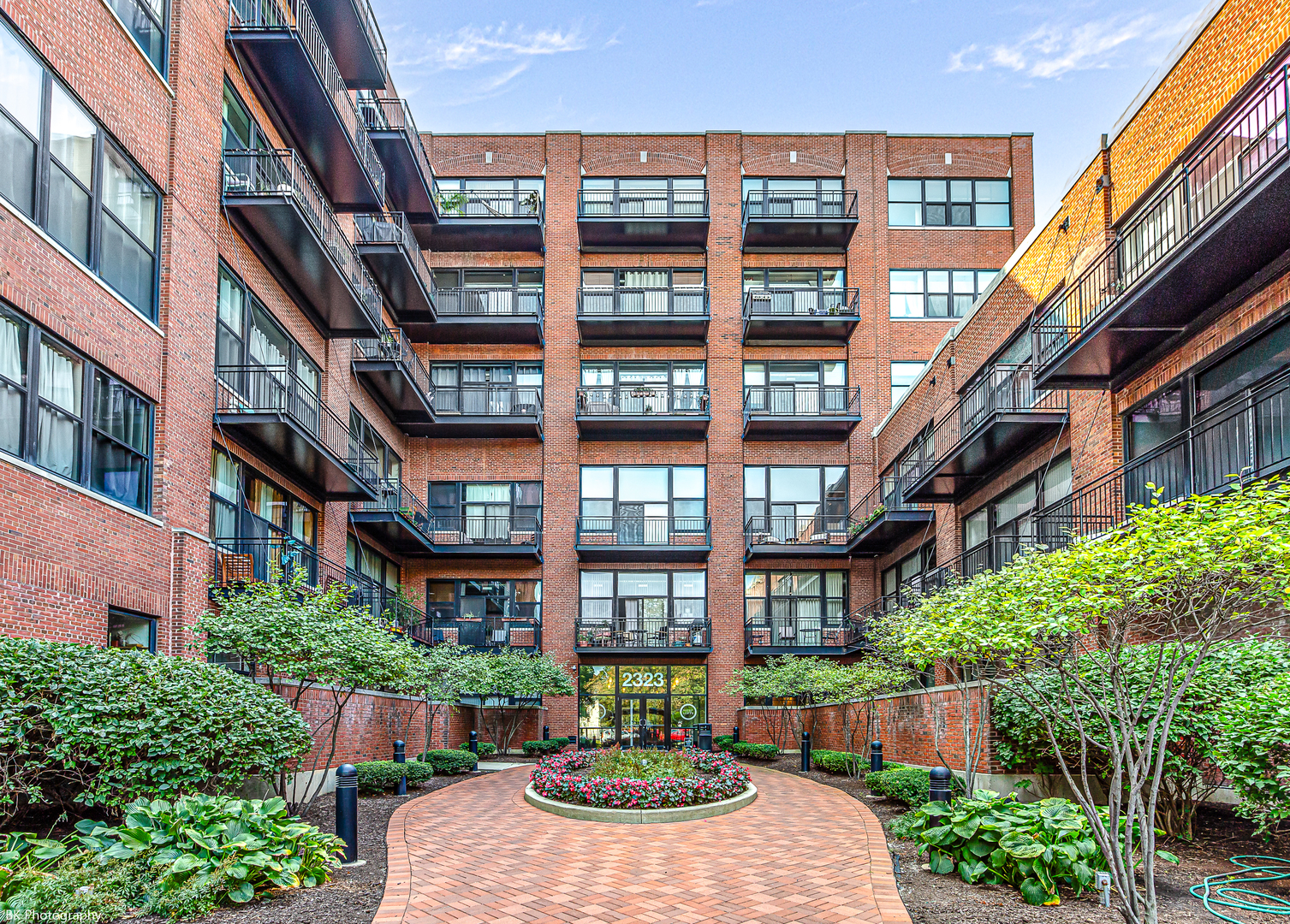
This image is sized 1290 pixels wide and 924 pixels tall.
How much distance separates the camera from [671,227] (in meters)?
35.7

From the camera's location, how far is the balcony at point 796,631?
108 ft

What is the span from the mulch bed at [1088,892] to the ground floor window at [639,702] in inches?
873

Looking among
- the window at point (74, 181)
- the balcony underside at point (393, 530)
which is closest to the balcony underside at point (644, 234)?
the balcony underside at point (393, 530)

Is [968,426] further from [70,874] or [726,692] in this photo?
[70,874]

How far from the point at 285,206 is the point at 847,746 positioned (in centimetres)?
1697

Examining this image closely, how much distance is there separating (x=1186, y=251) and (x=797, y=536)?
23143 millimetres

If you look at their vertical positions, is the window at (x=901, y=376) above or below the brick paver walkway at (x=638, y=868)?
above

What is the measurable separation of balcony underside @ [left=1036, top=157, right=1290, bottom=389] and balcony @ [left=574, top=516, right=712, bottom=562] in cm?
1903

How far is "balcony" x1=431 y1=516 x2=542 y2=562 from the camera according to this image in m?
33.2

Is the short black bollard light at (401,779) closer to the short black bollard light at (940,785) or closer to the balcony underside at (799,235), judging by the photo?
the short black bollard light at (940,785)

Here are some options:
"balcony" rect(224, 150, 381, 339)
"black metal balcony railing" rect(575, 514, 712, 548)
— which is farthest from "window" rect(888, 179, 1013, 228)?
"balcony" rect(224, 150, 381, 339)

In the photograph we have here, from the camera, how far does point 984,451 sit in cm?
2050

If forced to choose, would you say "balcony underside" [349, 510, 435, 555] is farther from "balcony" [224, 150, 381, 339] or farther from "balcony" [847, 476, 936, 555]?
"balcony" [847, 476, 936, 555]

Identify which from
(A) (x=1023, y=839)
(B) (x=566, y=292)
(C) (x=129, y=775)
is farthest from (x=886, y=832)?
(B) (x=566, y=292)
